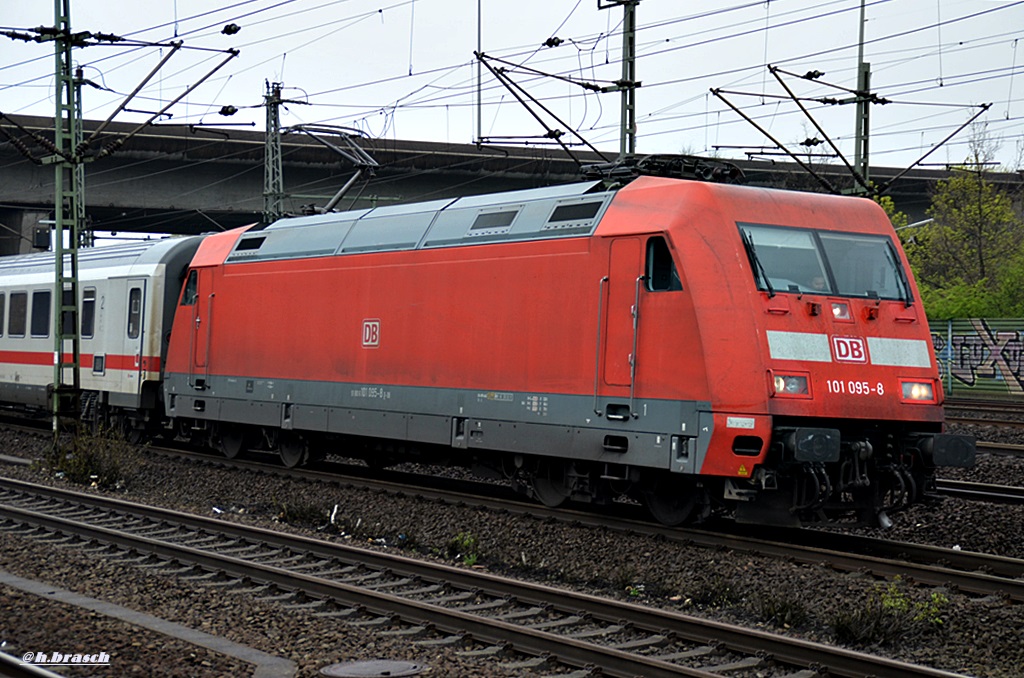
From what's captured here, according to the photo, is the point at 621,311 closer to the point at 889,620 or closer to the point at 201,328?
the point at 889,620

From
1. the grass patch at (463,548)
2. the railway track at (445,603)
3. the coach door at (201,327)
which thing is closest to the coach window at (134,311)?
the coach door at (201,327)

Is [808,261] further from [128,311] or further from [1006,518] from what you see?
[128,311]

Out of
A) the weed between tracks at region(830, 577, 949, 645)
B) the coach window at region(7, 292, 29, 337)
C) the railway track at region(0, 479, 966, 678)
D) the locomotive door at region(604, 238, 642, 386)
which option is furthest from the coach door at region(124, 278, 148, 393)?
the weed between tracks at region(830, 577, 949, 645)

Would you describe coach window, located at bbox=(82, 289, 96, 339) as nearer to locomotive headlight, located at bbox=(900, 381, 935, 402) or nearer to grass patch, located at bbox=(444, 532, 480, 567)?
grass patch, located at bbox=(444, 532, 480, 567)

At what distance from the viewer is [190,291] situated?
19.5 m

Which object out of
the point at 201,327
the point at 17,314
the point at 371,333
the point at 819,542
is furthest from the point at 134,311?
the point at 819,542

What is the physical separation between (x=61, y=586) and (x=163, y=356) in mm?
10449

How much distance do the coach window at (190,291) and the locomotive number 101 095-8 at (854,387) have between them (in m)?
11.3

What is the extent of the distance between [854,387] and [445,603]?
449 cm

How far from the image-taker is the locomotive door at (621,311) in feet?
38.9

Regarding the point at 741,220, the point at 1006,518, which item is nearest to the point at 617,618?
the point at 741,220

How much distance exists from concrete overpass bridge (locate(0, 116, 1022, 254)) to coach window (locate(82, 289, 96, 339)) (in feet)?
53.5

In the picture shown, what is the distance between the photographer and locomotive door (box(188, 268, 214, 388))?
61.6ft

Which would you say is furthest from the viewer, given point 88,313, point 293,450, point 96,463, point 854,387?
point 88,313
